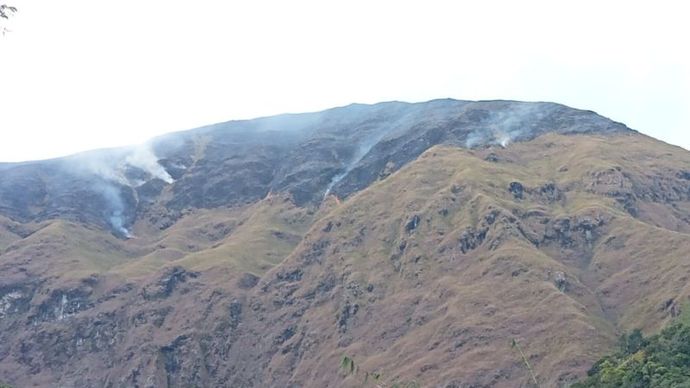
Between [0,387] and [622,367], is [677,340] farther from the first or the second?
[0,387]

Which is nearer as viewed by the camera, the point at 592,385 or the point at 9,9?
the point at 9,9

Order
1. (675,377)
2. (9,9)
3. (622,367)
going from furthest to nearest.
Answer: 1. (622,367)
2. (675,377)
3. (9,9)

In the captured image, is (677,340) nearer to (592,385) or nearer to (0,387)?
(592,385)

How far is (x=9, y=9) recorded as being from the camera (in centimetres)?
5181

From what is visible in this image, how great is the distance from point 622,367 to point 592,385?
29.9 ft

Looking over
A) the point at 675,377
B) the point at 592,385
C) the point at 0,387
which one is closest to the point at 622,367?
the point at 592,385

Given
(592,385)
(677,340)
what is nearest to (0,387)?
(592,385)

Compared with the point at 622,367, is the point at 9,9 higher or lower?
higher

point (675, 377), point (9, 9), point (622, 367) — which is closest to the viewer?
point (9, 9)

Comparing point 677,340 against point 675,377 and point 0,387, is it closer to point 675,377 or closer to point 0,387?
point 675,377

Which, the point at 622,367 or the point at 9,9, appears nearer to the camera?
the point at 9,9

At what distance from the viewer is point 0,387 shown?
177000 mm

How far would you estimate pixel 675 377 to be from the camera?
547 feet

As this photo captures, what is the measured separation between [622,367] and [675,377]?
831 inches
